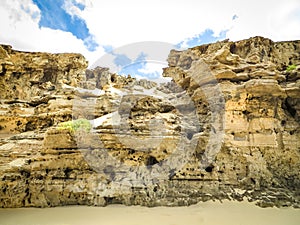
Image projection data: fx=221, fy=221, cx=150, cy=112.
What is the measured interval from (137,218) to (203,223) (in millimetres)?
1501

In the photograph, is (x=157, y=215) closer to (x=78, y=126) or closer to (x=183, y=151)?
(x=183, y=151)

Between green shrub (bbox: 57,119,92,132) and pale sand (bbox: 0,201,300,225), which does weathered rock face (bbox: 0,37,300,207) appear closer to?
green shrub (bbox: 57,119,92,132)

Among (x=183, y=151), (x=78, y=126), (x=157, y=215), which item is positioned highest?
(x=78, y=126)

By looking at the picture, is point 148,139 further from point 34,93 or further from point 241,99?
point 34,93

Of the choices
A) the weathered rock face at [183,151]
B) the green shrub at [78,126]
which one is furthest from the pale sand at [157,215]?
the green shrub at [78,126]

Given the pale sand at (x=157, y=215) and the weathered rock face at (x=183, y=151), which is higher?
the weathered rock face at (x=183, y=151)

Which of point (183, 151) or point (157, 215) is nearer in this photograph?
point (157, 215)

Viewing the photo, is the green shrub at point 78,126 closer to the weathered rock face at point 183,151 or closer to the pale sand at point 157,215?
the weathered rock face at point 183,151

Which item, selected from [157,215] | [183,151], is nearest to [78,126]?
[183,151]

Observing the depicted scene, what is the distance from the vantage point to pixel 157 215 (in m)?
5.26

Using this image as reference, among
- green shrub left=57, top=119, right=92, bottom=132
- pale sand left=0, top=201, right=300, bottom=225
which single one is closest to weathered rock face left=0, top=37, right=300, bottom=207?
green shrub left=57, top=119, right=92, bottom=132

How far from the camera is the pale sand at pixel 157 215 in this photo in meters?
4.93

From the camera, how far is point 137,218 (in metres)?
5.18

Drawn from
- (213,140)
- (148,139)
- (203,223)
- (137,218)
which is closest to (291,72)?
(213,140)
